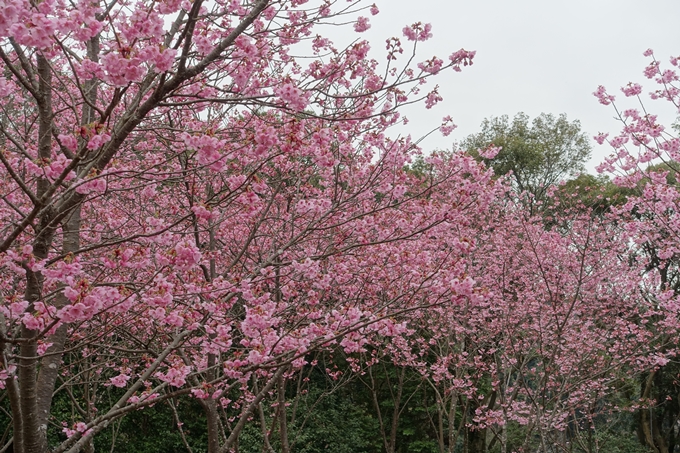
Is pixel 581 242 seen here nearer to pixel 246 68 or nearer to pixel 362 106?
pixel 362 106

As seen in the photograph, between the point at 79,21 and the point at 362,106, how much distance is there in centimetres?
229

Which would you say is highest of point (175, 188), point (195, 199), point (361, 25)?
point (361, 25)

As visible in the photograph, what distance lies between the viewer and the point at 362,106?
165 inches

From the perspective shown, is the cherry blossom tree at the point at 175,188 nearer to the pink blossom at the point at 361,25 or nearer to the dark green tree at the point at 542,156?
the pink blossom at the point at 361,25

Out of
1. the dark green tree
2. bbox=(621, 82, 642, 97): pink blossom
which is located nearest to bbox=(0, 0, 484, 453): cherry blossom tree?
bbox=(621, 82, 642, 97): pink blossom

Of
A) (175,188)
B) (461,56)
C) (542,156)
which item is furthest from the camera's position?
(542,156)

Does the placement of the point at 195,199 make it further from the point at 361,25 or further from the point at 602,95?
the point at 602,95

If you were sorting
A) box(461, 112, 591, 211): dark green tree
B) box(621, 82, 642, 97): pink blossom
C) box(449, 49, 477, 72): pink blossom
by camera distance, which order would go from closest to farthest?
box(449, 49, 477, 72): pink blossom
box(621, 82, 642, 97): pink blossom
box(461, 112, 591, 211): dark green tree

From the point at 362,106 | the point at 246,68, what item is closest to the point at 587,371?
the point at 362,106

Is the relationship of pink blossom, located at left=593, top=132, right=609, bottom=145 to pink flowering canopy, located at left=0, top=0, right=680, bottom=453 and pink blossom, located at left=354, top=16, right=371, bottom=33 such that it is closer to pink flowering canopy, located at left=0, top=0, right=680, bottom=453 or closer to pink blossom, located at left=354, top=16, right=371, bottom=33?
pink flowering canopy, located at left=0, top=0, right=680, bottom=453

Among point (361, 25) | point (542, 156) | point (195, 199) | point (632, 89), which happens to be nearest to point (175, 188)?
point (195, 199)

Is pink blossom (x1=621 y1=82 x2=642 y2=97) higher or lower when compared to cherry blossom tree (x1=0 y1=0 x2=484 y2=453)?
higher

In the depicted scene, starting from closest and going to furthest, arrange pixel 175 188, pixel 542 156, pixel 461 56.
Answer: pixel 461 56 → pixel 175 188 → pixel 542 156

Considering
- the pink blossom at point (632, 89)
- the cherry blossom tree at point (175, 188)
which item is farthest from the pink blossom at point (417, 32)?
the pink blossom at point (632, 89)
